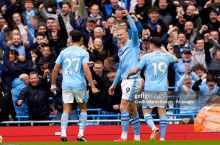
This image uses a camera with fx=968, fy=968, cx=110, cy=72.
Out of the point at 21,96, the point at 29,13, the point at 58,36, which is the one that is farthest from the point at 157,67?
the point at 29,13

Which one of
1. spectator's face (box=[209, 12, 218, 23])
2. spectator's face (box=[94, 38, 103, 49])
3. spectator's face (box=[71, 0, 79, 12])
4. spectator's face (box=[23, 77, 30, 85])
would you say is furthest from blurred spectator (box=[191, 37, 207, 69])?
spectator's face (box=[23, 77, 30, 85])

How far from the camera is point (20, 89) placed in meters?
25.2

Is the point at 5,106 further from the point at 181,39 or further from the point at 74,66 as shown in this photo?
the point at 181,39

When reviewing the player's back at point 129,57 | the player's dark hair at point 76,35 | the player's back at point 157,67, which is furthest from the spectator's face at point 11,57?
the player's back at point 157,67

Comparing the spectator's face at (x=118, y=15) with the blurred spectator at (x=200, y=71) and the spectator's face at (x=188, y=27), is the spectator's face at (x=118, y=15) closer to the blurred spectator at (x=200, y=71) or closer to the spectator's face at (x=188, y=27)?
the spectator's face at (x=188, y=27)

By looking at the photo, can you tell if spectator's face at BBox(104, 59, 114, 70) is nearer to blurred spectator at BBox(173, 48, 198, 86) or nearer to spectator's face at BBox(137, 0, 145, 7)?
blurred spectator at BBox(173, 48, 198, 86)

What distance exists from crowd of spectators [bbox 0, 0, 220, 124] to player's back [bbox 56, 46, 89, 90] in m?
2.73

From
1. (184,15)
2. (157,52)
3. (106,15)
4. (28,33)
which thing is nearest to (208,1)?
(184,15)

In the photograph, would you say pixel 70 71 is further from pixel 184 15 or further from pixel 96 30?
pixel 184 15

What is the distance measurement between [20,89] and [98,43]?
246 centimetres

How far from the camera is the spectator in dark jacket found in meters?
24.4

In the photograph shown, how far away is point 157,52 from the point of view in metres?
21.5

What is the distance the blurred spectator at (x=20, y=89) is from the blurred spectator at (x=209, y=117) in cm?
453

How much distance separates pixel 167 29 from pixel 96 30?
2.17m
